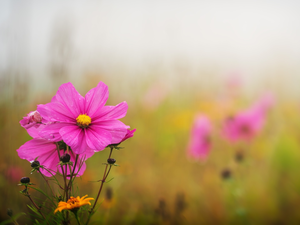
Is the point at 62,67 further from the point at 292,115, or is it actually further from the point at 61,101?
the point at 292,115

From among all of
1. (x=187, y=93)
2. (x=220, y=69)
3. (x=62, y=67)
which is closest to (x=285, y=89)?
(x=220, y=69)

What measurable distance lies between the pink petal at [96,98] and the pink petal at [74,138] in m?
0.03

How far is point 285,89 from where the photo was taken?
116 cm

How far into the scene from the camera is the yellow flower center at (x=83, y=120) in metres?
0.28

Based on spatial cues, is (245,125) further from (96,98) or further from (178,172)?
(96,98)

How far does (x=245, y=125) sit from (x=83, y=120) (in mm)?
642

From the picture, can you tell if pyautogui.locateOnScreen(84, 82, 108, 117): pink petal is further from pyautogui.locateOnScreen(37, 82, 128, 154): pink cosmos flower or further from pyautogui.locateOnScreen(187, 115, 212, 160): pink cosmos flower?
pyautogui.locateOnScreen(187, 115, 212, 160): pink cosmos flower

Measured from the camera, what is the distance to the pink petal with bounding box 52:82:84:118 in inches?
10.9

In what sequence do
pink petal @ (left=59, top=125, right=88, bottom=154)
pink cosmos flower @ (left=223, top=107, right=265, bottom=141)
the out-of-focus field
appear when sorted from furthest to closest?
pink cosmos flower @ (left=223, top=107, right=265, bottom=141) < the out-of-focus field < pink petal @ (left=59, top=125, right=88, bottom=154)

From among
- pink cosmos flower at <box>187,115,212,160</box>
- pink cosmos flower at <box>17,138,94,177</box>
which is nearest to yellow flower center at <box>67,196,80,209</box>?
pink cosmos flower at <box>17,138,94,177</box>

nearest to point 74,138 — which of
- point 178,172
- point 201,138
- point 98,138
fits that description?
point 98,138

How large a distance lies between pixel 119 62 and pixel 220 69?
0.51 m

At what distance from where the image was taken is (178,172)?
946 millimetres

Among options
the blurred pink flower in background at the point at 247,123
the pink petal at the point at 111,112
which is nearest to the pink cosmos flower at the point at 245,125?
the blurred pink flower in background at the point at 247,123
